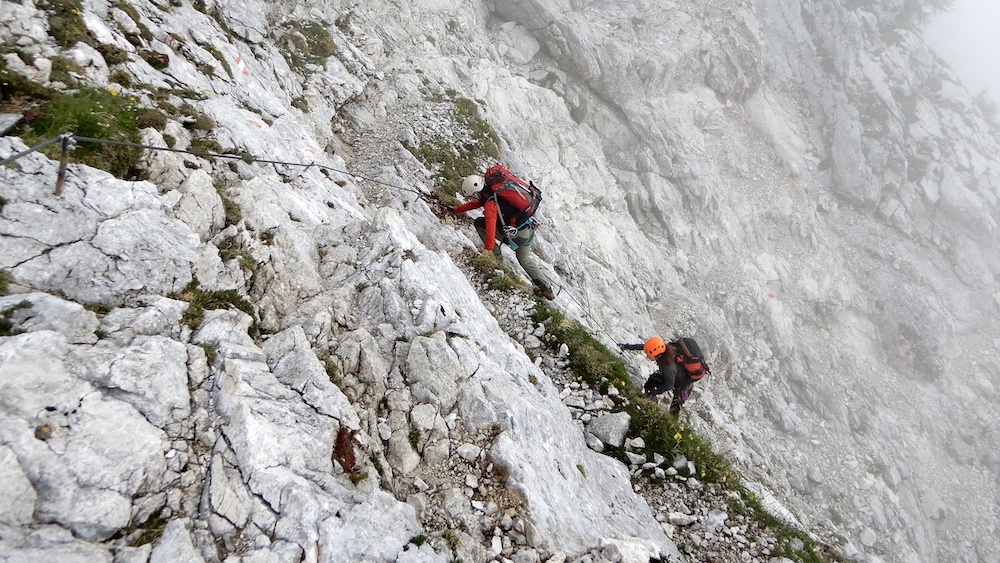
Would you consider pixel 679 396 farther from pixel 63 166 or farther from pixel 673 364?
pixel 63 166

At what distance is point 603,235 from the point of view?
93.3ft

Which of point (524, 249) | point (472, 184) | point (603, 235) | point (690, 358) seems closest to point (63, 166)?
point (472, 184)

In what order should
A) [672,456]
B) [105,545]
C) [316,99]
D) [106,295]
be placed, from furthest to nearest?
[316,99] → [672,456] → [106,295] → [105,545]

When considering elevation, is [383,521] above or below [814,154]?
below

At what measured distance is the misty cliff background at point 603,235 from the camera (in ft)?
19.4

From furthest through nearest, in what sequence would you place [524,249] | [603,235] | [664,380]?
1. [603,235]
2. [524,249]
3. [664,380]

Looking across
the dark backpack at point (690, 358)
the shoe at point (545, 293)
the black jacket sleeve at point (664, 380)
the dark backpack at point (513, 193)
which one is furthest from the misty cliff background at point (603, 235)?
the dark backpack at point (690, 358)

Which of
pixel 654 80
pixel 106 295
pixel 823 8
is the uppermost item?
pixel 823 8

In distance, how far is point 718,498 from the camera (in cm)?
853

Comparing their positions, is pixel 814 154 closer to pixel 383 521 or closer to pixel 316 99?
pixel 316 99

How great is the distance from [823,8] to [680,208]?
2651cm

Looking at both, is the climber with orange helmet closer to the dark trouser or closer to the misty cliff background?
the dark trouser

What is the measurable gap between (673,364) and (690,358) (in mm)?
445

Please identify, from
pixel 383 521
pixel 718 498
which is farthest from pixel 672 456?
pixel 383 521
